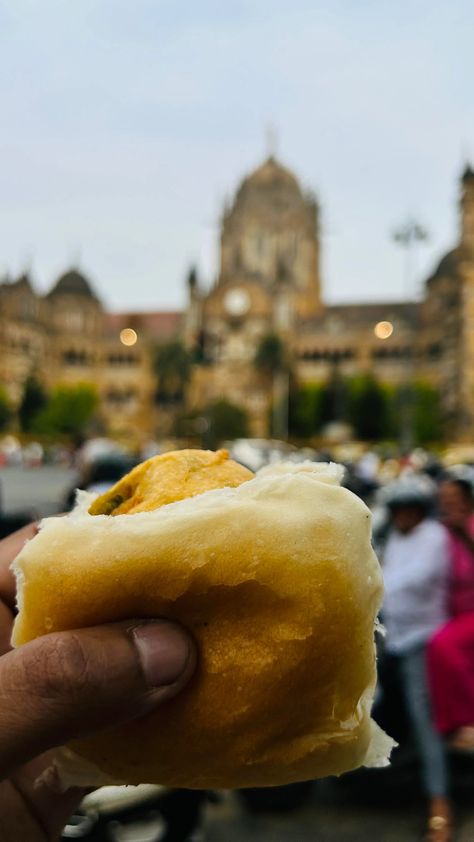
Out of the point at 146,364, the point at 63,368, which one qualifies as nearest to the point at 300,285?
the point at 146,364

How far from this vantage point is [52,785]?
1.75 metres

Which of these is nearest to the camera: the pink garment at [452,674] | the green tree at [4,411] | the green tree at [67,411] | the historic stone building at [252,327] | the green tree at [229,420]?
the pink garment at [452,674]

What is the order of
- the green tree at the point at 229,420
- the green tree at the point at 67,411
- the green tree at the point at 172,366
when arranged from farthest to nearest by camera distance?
the green tree at the point at 172,366
the green tree at the point at 67,411
the green tree at the point at 229,420

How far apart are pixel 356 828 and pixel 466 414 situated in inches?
2294

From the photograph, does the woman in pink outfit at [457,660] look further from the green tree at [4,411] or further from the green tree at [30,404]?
the green tree at [30,404]

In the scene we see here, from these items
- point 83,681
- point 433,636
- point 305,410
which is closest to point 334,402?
point 305,410

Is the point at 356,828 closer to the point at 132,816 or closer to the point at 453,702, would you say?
the point at 453,702

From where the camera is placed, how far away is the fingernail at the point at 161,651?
1410mm

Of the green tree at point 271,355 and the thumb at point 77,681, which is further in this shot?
the green tree at point 271,355

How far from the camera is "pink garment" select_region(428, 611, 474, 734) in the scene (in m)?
4.35

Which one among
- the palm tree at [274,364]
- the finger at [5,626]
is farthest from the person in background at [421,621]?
the palm tree at [274,364]

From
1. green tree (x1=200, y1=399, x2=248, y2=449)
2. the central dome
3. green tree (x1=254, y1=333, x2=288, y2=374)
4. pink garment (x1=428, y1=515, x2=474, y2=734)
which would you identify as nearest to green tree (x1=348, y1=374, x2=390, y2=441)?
green tree (x1=200, y1=399, x2=248, y2=449)

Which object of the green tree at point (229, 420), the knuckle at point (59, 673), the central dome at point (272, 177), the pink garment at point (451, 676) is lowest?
the green tree at point (229, 420)

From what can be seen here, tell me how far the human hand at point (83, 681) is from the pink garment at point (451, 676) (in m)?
3.22
